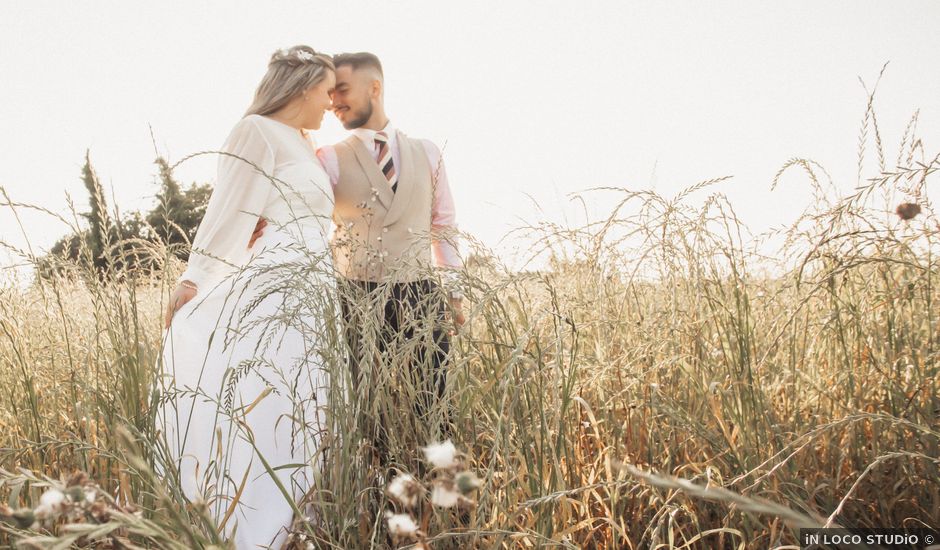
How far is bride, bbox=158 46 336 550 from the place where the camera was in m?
2.01

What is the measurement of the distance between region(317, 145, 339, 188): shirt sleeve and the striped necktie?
21 centimetres

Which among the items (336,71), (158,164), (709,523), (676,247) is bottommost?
(709,523)

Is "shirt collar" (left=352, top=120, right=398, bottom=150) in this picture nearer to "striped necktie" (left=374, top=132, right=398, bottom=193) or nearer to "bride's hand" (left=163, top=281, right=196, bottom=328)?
"striped necktie" (left=374, top=132, right=398, bottom=193)

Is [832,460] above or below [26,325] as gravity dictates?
below

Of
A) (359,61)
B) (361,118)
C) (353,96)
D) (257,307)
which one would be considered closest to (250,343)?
(257,307)

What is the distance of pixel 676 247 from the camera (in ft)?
5.34

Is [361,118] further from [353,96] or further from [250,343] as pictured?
[250,343]

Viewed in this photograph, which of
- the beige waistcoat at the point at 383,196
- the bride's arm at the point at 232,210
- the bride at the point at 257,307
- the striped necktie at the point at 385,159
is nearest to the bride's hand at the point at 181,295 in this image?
the bride at the point at 257,307

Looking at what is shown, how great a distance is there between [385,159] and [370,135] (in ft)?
0.48

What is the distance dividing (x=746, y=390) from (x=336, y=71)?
8.24 ft

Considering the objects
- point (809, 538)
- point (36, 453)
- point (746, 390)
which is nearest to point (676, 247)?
point (746, 390)

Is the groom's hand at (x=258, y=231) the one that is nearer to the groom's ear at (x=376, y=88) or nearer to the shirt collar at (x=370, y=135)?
the shirt collar at (x=370, y=135)

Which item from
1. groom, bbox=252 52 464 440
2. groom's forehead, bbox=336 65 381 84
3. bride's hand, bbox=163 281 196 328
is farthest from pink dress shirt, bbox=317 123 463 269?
bride's hand, bbox=163 281 196 328

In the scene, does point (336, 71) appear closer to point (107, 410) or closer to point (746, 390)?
point (107, 410)
